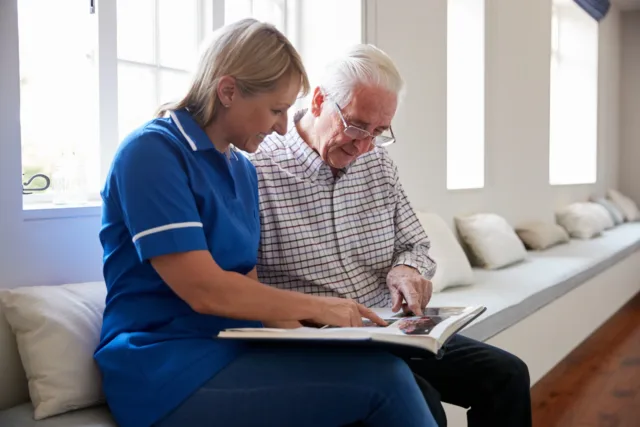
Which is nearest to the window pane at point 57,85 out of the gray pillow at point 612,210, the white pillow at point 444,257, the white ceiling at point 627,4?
the white pillow at point 444,257

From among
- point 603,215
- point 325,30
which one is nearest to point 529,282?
point 325,30

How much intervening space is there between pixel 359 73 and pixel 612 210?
5.44m

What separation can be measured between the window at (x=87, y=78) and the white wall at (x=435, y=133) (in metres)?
0.09

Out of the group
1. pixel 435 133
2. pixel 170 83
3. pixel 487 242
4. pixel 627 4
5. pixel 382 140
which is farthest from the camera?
pixel 627 4

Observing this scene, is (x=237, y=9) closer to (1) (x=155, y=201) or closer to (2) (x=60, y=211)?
(2) (x=60, y=211)

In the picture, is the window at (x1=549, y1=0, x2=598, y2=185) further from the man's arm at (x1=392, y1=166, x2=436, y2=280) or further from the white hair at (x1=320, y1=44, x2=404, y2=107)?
the white hair at (x1=320, y1=44, x2=404, y2=107)

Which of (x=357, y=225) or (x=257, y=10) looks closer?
(x=357, y=225)

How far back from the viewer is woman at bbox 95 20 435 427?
52.4 inches

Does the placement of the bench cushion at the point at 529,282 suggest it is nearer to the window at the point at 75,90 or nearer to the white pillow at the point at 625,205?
the window at the point at 75,90

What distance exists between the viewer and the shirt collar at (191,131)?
1.46 meters

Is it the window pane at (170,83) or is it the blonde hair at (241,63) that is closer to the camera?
the blonde hair at (241,63)

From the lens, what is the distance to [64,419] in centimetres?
154

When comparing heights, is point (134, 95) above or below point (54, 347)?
above

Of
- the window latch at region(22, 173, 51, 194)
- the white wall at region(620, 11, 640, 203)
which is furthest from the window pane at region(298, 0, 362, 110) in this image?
the white wall at region(620, 11, 640, 203)
